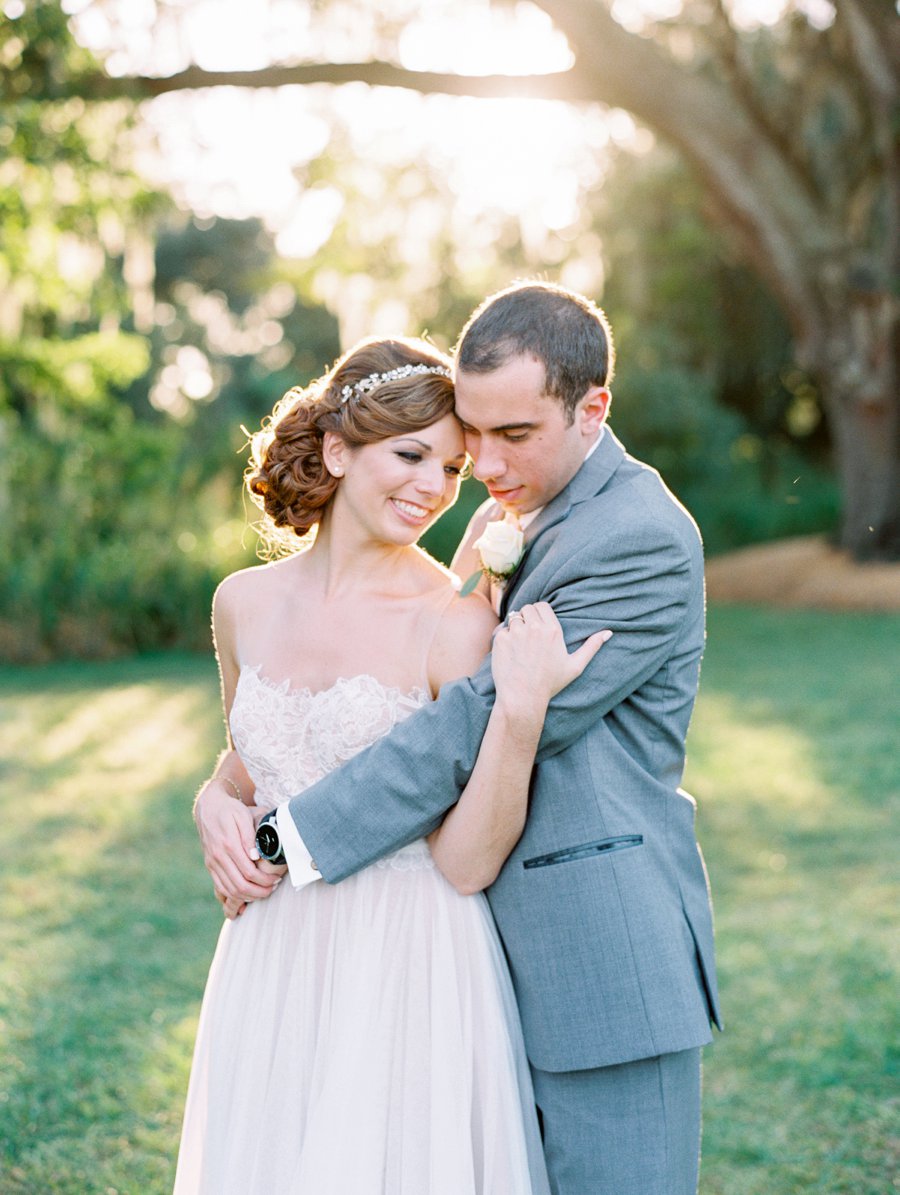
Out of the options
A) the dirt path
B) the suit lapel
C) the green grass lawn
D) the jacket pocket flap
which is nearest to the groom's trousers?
the jacket pocket flap

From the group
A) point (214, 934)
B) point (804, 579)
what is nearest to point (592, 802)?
point (214, 934)

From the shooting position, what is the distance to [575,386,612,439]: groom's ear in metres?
2.50

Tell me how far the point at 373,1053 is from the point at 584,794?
63 cm

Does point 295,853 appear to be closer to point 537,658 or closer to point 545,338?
point 537,658

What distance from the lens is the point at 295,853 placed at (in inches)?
97.5

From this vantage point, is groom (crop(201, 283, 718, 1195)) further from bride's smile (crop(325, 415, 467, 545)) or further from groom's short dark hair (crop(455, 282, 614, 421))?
bride's smile (crop(325, 415, 467, 545))

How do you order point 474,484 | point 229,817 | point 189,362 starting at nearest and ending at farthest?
point 229,817
point 474,484
point 189,362

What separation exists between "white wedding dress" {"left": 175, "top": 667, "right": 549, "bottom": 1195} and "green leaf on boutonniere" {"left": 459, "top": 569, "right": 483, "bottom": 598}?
0.23 metres

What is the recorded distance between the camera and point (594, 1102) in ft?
8.16

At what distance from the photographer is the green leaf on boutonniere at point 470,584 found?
2652mm

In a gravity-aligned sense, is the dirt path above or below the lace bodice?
below

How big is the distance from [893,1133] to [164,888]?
Result: 3.67 m

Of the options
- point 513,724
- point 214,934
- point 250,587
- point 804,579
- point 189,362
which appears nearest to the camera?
point 513,724

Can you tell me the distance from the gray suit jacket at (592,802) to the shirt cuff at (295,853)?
0.10ft
